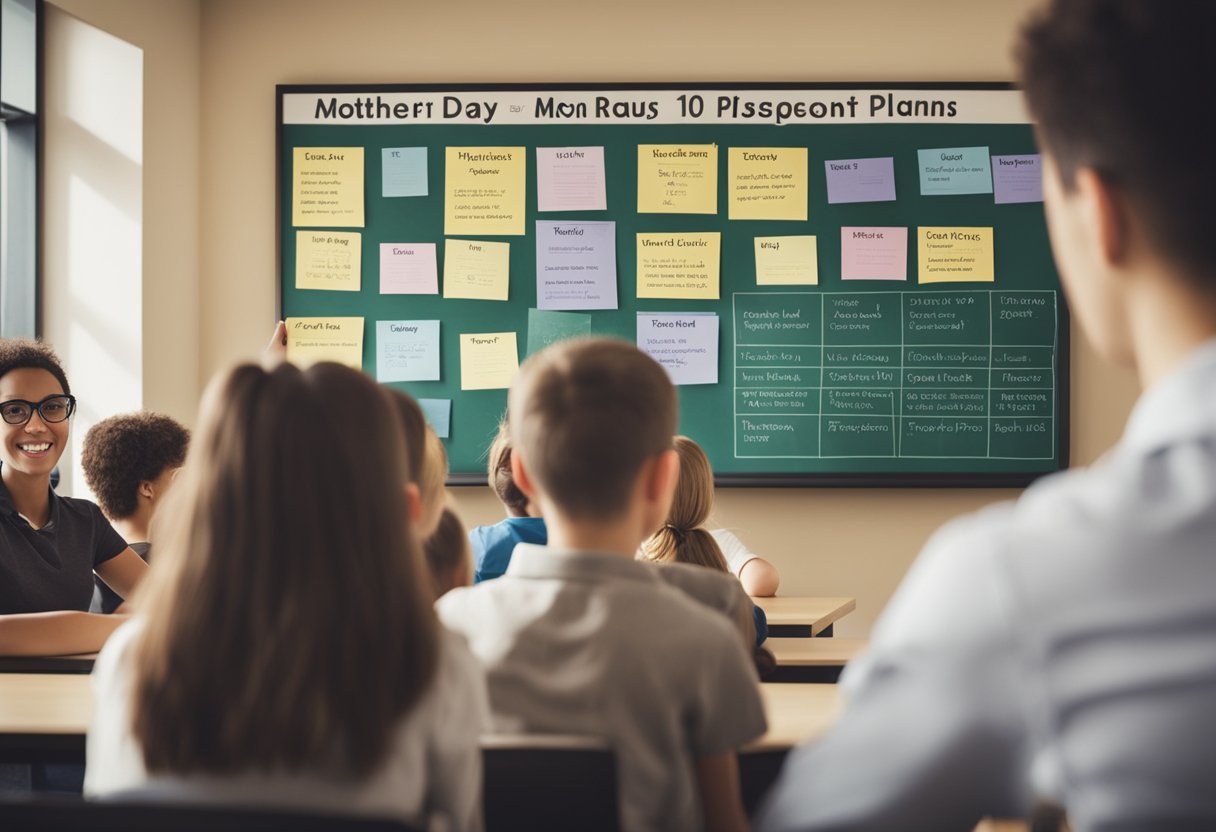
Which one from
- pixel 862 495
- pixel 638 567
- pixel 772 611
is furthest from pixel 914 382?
pixel 638 567

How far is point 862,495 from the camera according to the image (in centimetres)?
412

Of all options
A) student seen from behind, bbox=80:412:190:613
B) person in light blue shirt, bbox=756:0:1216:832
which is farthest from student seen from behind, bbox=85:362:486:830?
student seen from behind, bbox=80:412:190:613

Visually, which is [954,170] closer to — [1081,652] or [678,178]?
[678,178]

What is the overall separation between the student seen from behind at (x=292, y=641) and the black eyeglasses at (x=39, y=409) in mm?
1886

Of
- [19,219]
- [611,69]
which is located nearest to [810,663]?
[611,69]

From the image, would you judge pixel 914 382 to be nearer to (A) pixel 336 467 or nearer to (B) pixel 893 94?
(B) pixel 893 94

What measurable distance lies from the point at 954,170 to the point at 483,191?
174 centimetres

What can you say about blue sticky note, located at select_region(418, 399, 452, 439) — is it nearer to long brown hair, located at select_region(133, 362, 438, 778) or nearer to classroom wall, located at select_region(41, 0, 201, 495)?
classroom wall, located at select_region(41, 0, 201, 495)

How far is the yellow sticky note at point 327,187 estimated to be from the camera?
13.7 feet

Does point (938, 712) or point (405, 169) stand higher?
point (405, 169)

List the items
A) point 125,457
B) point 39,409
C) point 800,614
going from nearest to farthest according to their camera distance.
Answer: point 39,409 < point 800,614 < point 125,457

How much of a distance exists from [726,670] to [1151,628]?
65 centimetres

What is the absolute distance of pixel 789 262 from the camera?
4086 millimetres

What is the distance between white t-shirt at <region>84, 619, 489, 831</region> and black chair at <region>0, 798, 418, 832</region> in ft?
0.47
